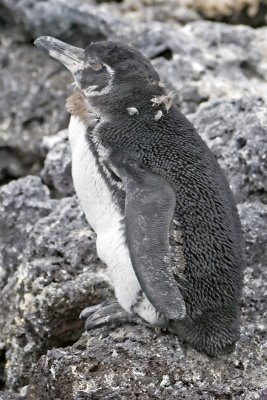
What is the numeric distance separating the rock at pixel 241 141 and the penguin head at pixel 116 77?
2.11 ft

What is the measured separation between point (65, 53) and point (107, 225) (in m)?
0.77

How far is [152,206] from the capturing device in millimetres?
2832

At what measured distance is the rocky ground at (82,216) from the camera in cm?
281

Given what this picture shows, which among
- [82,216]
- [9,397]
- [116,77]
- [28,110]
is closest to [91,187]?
[116,77]

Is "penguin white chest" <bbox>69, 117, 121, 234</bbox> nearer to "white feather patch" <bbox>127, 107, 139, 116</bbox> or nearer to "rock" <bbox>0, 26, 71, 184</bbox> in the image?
"white feather patch" <bbox>127, 107, 139, 116</bbox>

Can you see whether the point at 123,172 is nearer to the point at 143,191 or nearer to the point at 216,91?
the point at 143,191

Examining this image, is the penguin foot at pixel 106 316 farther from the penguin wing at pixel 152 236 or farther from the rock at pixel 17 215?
the rock at pixel 17 215

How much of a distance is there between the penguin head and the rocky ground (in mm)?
653

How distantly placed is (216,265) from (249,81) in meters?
2.31

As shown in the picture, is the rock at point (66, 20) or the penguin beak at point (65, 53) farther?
the rock at point (66, 20)

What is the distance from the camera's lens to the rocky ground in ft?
9.22

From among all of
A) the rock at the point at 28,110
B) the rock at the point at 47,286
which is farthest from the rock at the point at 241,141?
the rock at the point at 28,110

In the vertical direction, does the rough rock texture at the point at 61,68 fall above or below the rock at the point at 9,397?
above

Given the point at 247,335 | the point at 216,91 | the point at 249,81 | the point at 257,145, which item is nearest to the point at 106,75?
the point at 257,145
